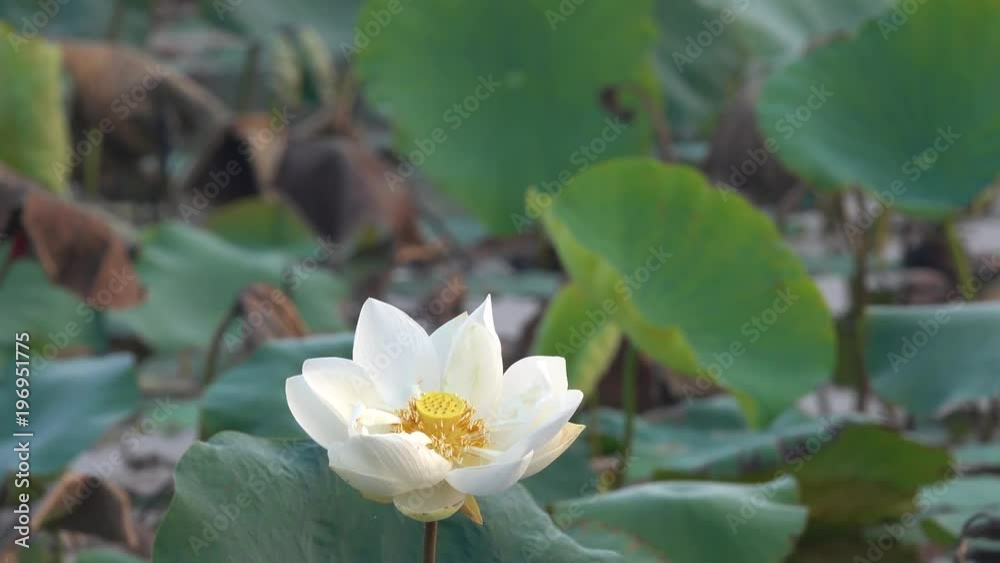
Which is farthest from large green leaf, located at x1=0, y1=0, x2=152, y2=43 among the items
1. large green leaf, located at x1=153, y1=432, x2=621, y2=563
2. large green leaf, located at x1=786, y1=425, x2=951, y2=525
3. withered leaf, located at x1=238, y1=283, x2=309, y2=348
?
large green leaf, located at x1=153, y1=432, x2=621, y2=563

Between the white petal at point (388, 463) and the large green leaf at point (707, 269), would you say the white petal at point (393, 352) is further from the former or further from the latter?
the large green leaf at point (707, 269)

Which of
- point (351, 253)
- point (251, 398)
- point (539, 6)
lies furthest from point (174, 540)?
point (539, 6)

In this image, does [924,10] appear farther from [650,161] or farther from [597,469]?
[597,469]

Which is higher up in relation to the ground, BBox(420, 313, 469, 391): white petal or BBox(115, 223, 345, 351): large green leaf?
BBox(420, 313, 469, 391): white petal

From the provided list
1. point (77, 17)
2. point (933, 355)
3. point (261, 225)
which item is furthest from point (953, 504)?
point (77, 17)

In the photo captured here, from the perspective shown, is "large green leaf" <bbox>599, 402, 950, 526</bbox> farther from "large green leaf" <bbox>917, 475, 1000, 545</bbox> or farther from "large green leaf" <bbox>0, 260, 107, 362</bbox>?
"large green leaf" <bbox>0, 260, 107, 362</bbox>

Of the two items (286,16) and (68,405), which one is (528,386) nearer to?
(68,405)
